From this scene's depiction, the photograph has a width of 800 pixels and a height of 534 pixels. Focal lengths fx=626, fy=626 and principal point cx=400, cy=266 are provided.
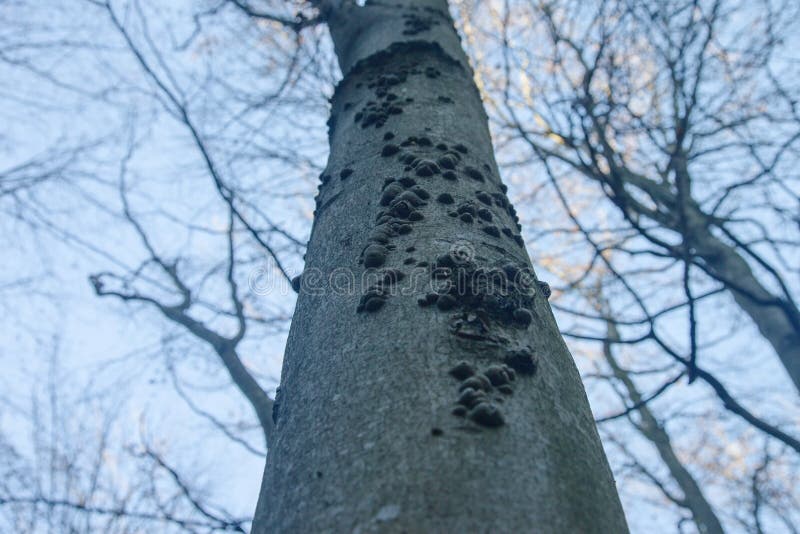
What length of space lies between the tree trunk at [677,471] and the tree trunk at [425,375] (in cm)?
459

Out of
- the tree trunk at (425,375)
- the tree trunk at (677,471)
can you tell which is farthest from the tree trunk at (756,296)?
the tree trunk at (425,375)

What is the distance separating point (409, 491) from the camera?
110 centimetres

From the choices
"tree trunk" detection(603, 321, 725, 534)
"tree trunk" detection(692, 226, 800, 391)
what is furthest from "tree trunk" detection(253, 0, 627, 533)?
"tree trunk" detection(603, 321, 725, 534)

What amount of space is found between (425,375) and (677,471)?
771cm

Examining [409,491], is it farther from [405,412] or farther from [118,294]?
[118,294]

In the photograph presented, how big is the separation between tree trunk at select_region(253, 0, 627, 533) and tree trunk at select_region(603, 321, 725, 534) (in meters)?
4.59

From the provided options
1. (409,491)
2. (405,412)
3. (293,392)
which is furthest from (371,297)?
(409,491)

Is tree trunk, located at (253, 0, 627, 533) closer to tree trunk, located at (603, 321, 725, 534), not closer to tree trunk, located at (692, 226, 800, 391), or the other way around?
tree trunk, located at (692, 226, 800, 391)

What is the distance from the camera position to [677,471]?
310 inches

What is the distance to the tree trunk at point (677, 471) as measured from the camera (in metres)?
6.89

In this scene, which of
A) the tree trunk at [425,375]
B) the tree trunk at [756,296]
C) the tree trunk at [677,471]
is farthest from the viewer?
the tree trunk at [677,471]

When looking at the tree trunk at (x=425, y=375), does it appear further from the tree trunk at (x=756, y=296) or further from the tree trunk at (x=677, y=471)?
the tree trunk at (x=677, y=471)

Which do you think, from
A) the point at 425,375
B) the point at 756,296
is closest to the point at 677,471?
the point at 756,296

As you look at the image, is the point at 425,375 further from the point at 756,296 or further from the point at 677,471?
the point at 677,471
